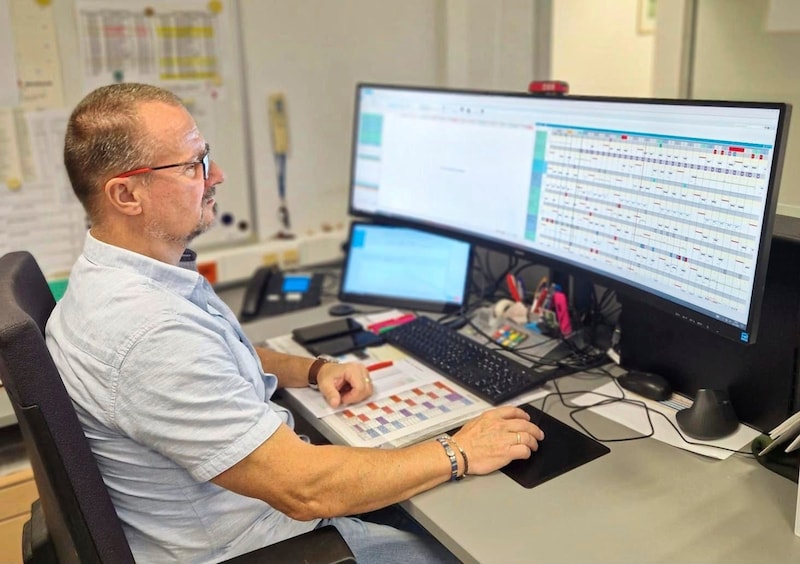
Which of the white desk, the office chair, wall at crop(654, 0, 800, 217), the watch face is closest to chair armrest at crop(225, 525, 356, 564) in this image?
the office chair

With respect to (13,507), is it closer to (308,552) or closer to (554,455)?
(308,552)

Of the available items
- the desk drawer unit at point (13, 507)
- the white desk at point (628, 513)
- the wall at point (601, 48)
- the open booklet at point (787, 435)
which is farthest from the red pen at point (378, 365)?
the wall at point (601, 48)

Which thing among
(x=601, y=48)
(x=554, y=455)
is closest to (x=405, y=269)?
(x=554, y=455)

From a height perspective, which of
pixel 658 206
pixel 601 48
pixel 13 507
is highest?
pixel 601 48

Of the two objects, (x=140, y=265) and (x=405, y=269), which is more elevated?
(x=140, y=265)

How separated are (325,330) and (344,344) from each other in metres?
0.09

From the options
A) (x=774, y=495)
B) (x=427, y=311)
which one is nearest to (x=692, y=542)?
(x=774, y=495)

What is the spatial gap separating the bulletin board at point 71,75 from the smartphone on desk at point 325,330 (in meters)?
0.74

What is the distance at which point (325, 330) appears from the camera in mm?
1743

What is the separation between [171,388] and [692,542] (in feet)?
2.47

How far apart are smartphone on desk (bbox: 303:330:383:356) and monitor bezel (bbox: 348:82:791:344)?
33 cm

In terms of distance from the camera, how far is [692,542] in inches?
39.2

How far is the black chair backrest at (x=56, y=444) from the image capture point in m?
0.93

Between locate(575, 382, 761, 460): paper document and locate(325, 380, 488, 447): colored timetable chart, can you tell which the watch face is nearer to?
locate(325, 380, 488, 447): colored timetable chart
